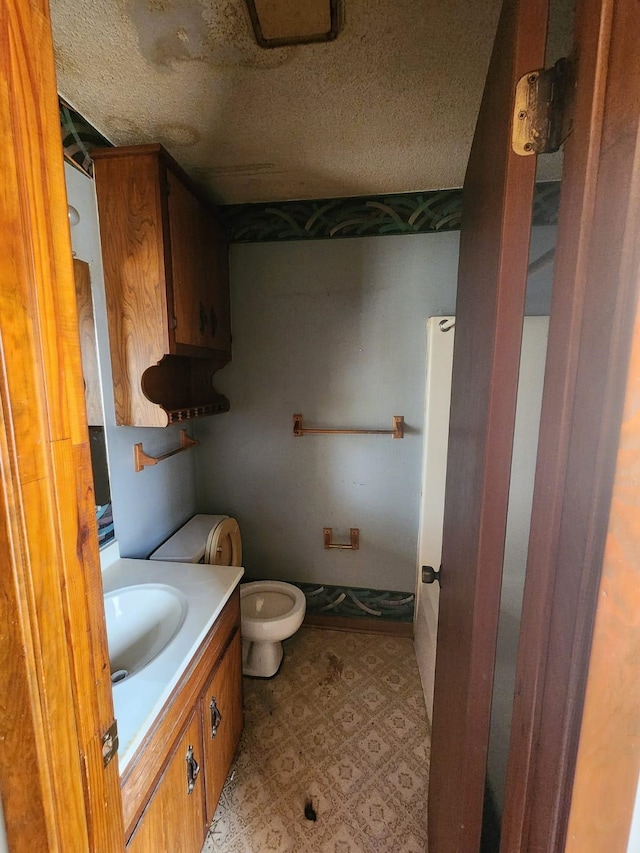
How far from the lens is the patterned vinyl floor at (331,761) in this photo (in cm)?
129

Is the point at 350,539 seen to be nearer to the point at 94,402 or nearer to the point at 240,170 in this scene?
the point at 94,402

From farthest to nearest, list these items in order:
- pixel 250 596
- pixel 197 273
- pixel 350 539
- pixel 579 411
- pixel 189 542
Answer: pixel 350 539
pixel 250 596
pixel 189 542
pixel 197 273
pixel 579 411

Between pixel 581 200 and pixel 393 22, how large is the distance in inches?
40.3

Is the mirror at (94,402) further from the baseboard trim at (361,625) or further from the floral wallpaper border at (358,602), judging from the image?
the baseboard trim at (361,625)

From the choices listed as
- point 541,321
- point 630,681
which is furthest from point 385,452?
point 630,681

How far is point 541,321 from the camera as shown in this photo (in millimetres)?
1087

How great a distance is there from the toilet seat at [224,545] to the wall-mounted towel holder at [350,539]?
516 mm

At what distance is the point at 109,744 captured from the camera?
0.60m

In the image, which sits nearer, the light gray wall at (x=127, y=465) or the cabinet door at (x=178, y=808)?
the cabinet door at (x=178, y=808)

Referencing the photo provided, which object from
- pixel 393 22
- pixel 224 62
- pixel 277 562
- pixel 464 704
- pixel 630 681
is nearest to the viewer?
pixel 630 681

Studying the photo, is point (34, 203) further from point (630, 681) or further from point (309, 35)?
Result: point (309, 35)

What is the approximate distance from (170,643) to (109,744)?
46 cm

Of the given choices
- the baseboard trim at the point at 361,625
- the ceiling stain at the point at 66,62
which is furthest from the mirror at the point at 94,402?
the baseboard trim at the point at 361,625

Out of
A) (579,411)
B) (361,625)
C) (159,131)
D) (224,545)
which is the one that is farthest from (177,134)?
(361,625)
